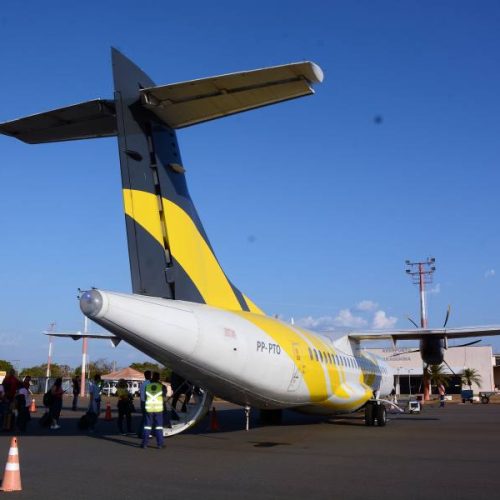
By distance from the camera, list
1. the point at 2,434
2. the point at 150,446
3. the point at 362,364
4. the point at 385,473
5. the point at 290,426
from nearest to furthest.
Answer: the point at 385,473, the point at 150,446, the point at 2,434, the point at 290,426, the point at 362,364

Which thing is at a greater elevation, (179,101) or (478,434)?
(179,101)

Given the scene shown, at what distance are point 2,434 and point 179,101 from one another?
9056 mm

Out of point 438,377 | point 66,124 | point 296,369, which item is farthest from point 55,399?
point 438,377

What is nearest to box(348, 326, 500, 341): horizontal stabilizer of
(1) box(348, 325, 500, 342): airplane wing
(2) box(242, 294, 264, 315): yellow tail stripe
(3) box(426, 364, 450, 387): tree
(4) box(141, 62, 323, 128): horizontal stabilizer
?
(1) box(348, 325, 500, 342): airplane wing

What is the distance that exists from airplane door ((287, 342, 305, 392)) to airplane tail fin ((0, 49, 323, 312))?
2.14 meters

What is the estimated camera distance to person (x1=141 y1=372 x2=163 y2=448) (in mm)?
10844

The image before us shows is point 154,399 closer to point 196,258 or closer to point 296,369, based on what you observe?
point 196,258

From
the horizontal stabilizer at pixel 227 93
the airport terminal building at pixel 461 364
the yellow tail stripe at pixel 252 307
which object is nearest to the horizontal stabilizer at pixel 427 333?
the yellow tail stripe at pixel 252 307

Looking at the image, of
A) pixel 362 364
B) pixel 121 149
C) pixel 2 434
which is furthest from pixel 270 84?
pixel 362 364

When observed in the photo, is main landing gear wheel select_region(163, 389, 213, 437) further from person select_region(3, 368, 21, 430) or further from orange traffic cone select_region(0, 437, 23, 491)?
orange traffic cone select_region(0, 437, 23, 491)

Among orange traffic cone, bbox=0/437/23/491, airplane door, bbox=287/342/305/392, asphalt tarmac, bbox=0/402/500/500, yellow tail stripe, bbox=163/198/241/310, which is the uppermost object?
yellow tail stripe, bbox=163/198/241/310

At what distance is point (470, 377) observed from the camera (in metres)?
58.0

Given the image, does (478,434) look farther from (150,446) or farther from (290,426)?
(150,446)

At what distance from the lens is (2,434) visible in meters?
13.7
